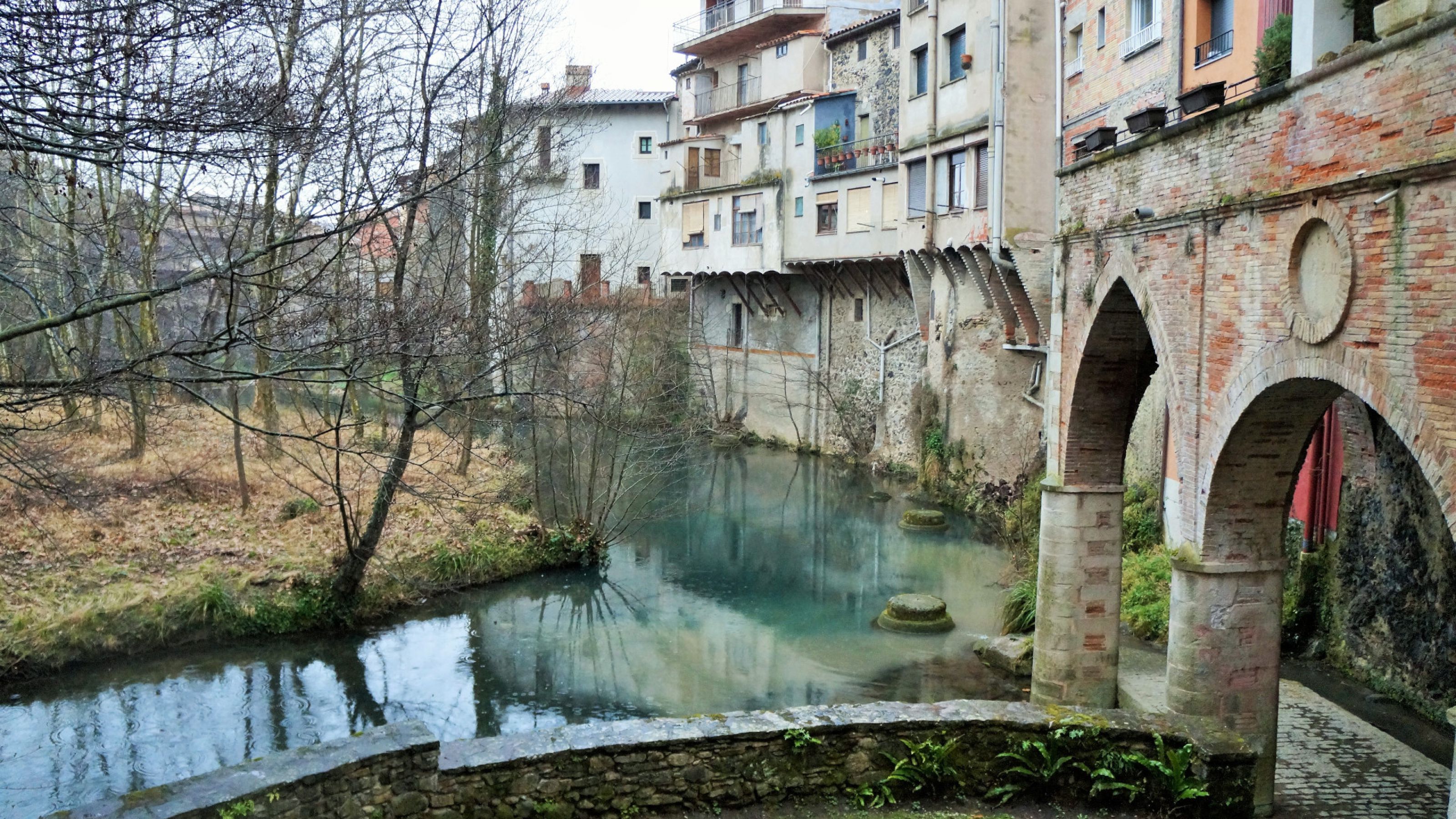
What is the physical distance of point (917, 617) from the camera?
1670 cm

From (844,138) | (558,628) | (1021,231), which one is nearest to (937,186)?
(1021,231)

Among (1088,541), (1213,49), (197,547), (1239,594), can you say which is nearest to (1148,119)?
(1239,594)

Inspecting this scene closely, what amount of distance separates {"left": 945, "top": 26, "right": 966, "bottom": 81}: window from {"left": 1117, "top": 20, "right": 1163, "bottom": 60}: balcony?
5229 millimetres

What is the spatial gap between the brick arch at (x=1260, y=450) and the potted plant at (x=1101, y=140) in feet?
12.0

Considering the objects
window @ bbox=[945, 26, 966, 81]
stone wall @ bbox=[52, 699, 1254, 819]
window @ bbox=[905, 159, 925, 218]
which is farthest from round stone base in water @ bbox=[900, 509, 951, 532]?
stone wall @ bbox=[52, 699, 1254, 819]

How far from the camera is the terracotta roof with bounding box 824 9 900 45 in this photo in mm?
30203

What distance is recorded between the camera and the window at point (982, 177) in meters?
22.3

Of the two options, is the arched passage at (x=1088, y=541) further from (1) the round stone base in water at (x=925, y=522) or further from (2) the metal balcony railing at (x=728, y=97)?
(2) the metal balcony railing at (x=728, y=97)

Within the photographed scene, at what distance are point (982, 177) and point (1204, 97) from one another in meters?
13.6

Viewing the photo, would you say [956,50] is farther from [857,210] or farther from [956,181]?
[857,210]

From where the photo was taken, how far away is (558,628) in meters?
16.8

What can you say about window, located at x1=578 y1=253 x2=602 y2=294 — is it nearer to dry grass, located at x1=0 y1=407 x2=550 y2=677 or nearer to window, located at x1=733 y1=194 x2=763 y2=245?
dry grass, located at x1=0 y1=407 x2=550 y2=677

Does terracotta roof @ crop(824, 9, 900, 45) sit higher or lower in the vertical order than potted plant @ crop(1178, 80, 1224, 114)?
higher

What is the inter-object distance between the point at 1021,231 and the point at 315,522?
1341 cm
